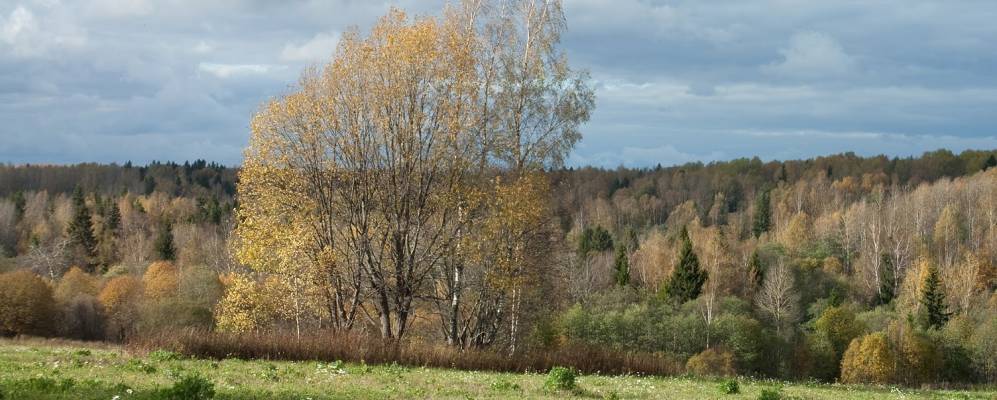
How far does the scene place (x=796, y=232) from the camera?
500 feet

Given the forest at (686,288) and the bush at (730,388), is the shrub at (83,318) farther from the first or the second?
the bush at (730,388)

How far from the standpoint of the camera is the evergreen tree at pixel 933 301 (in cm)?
10312

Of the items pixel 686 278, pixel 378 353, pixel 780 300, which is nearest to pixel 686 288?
pixel 686 278

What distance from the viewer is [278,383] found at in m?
18.3

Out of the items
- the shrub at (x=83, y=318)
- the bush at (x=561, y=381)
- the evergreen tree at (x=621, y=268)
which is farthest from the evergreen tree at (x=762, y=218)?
A: the bush at (x=561, y=381)

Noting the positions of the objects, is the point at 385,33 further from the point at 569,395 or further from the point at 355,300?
the point at 569,395

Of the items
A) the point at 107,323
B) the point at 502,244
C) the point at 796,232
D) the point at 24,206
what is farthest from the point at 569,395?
the point at 24,206

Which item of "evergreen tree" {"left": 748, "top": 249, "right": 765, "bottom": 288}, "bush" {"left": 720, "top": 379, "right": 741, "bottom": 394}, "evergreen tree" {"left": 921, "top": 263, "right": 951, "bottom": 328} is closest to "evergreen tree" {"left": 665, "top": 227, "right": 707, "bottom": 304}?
"evergreen tree" {"left": 748, "top": 249, "right": 765, "bottom": 288}

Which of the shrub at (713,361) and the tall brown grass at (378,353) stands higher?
the tall brown grass at (378,353)

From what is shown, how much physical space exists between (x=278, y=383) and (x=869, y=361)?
8247 centimetres

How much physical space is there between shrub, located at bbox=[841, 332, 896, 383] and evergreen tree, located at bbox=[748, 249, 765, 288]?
3260 centimetres

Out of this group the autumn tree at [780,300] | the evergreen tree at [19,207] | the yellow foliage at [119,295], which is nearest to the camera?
the yellow foliage at [119,295]

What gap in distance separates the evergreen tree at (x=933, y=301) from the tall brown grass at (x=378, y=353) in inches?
3327

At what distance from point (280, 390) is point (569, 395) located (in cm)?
578
